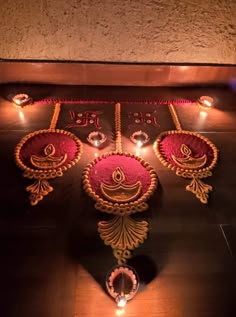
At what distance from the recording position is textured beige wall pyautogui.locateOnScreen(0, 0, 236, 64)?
1632mm

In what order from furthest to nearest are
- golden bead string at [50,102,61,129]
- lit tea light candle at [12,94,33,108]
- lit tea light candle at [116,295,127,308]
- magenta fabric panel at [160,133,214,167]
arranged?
lit tea light candle at [12,94,33,108]
golden bead string at [50,102,61,129]
magenta fabric panel at [160,133,214,167]
lit tea light candle at [116,295,127,308]

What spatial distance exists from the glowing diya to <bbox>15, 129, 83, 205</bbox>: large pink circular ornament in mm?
132

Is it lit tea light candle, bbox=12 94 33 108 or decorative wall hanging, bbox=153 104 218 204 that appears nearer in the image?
decorative wall hanging, bbox=153 104 218 204

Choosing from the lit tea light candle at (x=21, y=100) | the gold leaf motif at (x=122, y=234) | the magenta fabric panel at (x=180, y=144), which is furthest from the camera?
the lit tea light candle at (x=21, y=100)

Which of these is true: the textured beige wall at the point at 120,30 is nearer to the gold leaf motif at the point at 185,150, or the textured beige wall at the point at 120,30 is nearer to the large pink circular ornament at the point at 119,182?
the gold leaf motif at the point at 185,150

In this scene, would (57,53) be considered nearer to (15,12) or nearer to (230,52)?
(15,12)

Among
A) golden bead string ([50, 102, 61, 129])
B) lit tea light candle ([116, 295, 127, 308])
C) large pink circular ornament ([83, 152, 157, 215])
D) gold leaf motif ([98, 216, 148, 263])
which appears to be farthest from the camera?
golden bead string ([50, 102, 61, 129])

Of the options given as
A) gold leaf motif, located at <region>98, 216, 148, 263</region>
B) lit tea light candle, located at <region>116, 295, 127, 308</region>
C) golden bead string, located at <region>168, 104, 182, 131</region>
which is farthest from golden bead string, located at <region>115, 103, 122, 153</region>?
lit tea light candle, located at <region>116, 295, 127, 308</region>

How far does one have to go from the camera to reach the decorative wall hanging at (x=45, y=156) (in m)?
1.28

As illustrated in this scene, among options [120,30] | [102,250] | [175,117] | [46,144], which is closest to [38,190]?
[46,144]

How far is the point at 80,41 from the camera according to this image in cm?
175

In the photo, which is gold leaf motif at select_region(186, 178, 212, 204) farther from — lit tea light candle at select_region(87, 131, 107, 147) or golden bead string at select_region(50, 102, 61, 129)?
golden bead string at select_region(50, 102, 61, 129)

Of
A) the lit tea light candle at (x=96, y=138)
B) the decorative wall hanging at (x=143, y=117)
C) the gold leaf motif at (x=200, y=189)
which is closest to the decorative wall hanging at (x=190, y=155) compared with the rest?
the gold leaf motif at (x=200, y=189)

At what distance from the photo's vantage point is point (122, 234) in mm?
1112
